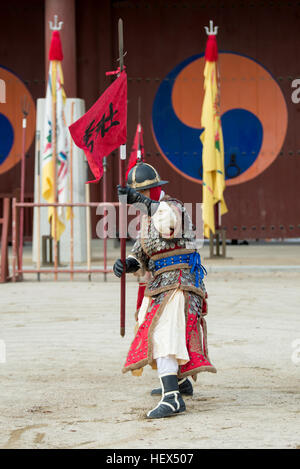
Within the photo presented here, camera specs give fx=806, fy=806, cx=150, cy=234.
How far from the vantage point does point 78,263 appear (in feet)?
35.4

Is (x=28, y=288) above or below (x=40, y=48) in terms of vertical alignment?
below

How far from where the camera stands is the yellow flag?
10406mm

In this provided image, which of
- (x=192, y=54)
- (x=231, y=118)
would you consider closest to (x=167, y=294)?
(x=231, y=118)

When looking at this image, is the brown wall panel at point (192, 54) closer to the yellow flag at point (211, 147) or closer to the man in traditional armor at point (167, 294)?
the yellow flag at point (211, 147)

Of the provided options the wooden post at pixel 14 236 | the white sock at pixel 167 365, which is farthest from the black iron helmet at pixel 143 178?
the wooden post at pixel 14 236

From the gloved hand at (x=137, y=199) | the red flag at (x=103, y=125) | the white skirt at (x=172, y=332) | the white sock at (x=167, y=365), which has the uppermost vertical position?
the red flag at (x=103, y=125)

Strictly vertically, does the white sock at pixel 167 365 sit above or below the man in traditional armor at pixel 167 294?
below

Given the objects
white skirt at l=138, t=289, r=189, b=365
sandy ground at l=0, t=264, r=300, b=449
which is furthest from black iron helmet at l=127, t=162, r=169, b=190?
sandy ground at l=0, t=264, r=300, b=449

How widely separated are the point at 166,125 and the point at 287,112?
204 centimetres

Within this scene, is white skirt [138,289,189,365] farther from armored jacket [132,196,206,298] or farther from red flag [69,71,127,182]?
red flag [69,71,127,182]

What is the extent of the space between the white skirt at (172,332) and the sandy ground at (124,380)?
0.91ft

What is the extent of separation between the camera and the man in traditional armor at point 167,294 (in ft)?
12.7
